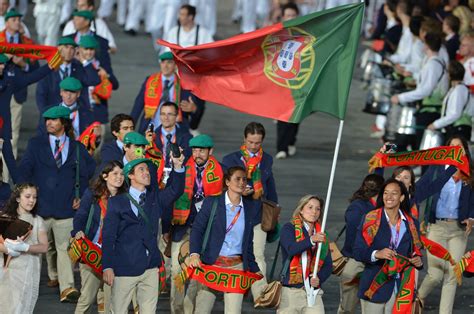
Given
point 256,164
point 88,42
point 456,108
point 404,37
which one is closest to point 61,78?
point 88,42

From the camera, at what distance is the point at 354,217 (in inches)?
596

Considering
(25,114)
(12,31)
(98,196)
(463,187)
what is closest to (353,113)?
(25,114)

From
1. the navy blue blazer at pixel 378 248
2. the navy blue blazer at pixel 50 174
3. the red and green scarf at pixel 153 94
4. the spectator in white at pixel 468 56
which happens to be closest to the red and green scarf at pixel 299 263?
the navy blue blazer at pixel 378 248

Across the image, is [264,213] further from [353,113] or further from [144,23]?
[144,23]

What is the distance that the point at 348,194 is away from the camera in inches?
850

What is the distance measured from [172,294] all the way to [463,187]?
3226 mm

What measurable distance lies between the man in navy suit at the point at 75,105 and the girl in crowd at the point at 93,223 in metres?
3.49

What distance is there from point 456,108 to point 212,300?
7.35 metres

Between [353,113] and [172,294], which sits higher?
[353,113]

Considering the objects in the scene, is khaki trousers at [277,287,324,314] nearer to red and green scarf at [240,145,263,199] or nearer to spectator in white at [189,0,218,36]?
red and green scarf at [240,145,263,199]

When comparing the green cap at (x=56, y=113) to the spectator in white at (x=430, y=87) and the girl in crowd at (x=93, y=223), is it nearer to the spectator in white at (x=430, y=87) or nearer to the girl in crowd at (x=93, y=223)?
A: the girl in crowd at (x=93, y=223)

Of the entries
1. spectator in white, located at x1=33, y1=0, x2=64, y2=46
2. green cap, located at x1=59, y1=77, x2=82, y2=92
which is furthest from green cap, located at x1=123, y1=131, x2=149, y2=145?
Result: spectator in white, located at x1=33, y1=0, x2=64, y2=46

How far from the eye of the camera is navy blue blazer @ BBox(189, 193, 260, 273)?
1430cm

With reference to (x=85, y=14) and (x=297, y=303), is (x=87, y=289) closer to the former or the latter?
(x=297, y=303)
